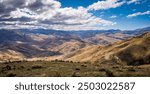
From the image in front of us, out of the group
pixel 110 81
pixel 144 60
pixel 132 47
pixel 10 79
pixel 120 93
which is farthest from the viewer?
pixel 132 47

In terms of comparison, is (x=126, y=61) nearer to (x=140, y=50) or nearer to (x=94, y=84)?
(x=140, y=50)

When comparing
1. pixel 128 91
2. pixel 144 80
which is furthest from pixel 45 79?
pixel 144 80

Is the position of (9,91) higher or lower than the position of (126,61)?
higher

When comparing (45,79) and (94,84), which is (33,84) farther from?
(94,84)

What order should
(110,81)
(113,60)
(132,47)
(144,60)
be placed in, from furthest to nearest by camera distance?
1. (132,47)
2. (113,60)
3. (144,60)
4. (110,81)

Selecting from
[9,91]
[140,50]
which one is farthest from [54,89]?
[140,50]

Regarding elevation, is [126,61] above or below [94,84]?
below

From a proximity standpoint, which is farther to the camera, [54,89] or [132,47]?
[132,47]

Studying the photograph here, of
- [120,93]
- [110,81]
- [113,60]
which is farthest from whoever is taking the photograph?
[113,60]

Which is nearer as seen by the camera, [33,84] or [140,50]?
[33,84]
